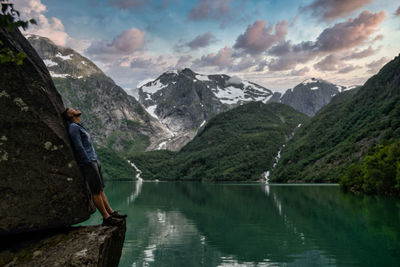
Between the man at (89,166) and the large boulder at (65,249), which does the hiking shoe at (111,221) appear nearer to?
the man at (89,166)

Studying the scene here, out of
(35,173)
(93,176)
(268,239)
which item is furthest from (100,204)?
(268,239)

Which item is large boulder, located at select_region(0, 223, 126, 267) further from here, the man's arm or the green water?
the green water

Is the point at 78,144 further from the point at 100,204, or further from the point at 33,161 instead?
the point at 100,204

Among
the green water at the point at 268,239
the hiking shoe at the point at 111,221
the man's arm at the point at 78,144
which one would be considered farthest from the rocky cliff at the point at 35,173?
the green water at the point at 268,239

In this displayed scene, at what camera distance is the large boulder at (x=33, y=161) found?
32.1 ft

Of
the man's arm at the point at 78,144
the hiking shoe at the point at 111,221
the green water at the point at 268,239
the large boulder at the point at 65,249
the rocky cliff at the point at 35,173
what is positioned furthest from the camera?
the green water at the point at 268,239

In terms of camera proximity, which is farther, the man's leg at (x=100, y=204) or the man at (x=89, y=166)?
the man's leg at (x=100, y=204)

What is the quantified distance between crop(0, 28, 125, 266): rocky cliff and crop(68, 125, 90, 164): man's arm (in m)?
0.21

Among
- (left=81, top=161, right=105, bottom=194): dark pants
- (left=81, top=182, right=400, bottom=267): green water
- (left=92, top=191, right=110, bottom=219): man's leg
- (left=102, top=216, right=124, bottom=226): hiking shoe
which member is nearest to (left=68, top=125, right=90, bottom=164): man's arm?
(left=81, top=161, right=105, bottom=194): dark pants

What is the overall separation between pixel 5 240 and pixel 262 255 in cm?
2667

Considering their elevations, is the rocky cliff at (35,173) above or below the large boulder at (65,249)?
above

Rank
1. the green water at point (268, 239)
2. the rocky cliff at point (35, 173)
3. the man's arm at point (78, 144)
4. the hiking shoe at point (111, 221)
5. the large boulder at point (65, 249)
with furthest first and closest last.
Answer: the green water at point (268, 239), the hiking shoe at point (111, 221), the man's arm at point (78, 144), the rocky cliff at point (35, 173), the large boulder at point (65, 249)

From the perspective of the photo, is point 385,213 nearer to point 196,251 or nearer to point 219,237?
point 219,237

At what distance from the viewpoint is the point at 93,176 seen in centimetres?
1107
